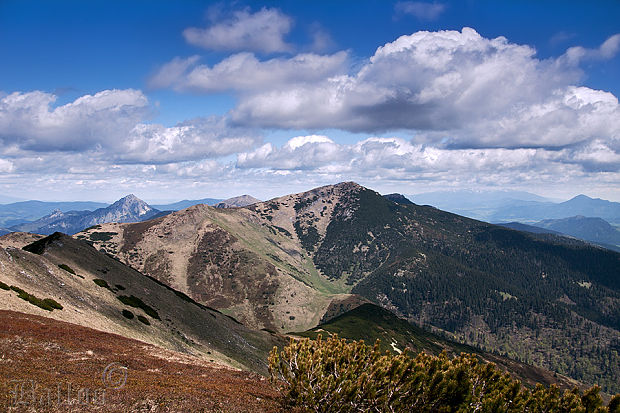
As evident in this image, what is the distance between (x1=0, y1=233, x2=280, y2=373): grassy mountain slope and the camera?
59562 millimetres

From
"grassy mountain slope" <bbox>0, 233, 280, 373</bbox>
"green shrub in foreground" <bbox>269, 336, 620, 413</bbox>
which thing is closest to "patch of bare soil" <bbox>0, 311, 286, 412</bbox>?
"green shrub in foreground" <bbox>269, 336, 620, 413</bbox>

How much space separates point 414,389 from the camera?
945 inches

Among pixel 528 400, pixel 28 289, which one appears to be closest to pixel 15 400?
pixel 528 400

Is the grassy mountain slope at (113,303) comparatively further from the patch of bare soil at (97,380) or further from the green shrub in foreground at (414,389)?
the green shrub in foreground at (414,389)

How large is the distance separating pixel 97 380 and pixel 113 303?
Result: 55752mm

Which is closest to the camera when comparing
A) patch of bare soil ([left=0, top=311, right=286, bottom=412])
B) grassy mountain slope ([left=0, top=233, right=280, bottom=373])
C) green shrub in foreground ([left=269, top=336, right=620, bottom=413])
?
green shrub in foreground ([left=269, top=336, right=620, bottom=413])

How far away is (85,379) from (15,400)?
6375mm

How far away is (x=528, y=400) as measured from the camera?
2386 cm

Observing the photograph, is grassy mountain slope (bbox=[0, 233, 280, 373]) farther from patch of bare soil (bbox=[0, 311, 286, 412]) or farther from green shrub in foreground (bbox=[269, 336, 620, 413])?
green shrub in foreground (bbox=[269, 336, 620, 413])

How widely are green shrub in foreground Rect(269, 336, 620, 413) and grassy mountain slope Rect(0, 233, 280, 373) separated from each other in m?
50.1

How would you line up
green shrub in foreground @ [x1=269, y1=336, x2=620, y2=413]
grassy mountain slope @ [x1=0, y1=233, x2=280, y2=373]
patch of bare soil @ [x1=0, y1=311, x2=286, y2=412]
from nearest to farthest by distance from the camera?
green shrub in foreground @ [x1=269, y1=336, x2=620, y2=413] → patch of bare soil @ [x1=0, y1=311, x2=286, y2=412] → grassy mountain slope @ [x1=0, y1=233, x2=280, y2=373]

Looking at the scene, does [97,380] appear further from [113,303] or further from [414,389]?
[113,303]

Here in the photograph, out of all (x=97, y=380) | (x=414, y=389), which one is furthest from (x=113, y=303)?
(x=414, y=389)

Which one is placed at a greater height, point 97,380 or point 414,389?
point 414,389
